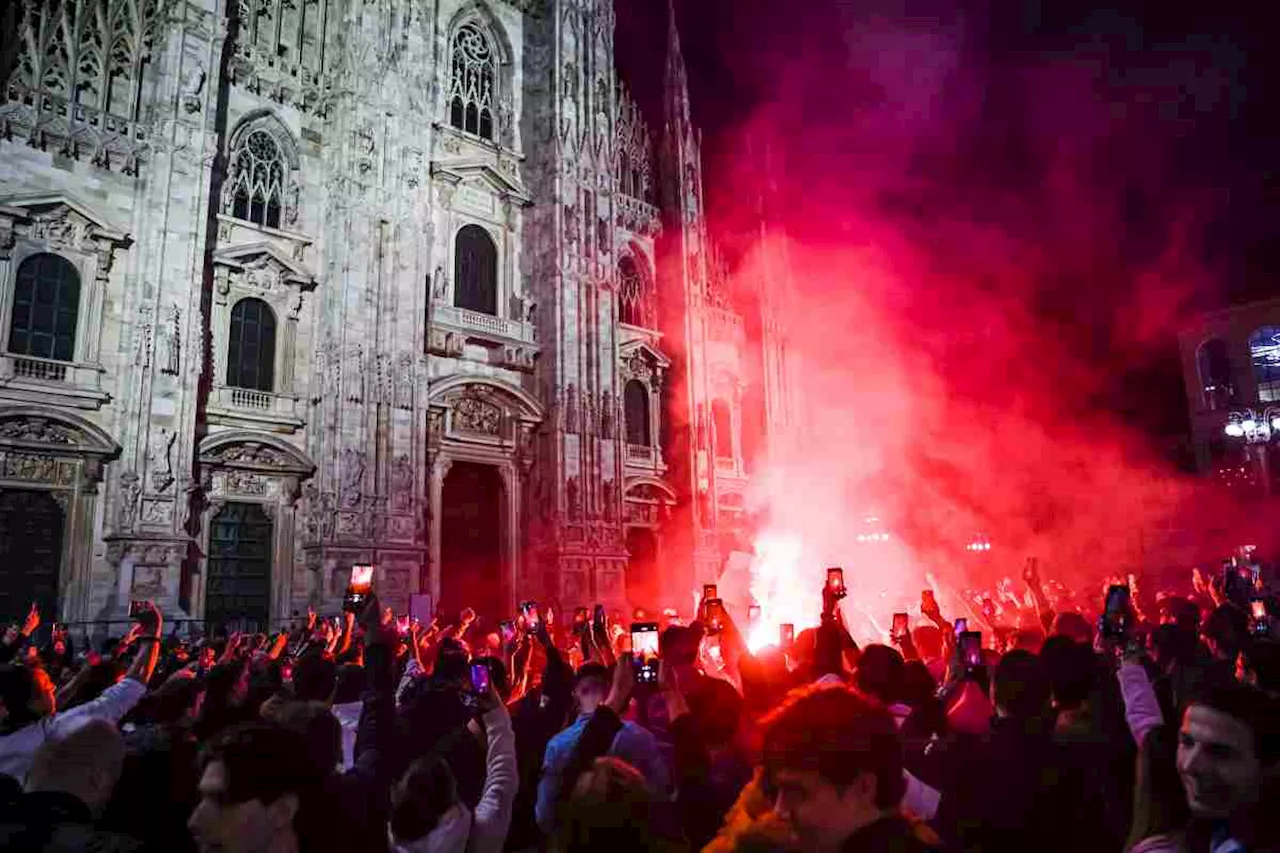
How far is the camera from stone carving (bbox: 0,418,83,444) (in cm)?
1605

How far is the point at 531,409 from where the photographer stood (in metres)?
23.8

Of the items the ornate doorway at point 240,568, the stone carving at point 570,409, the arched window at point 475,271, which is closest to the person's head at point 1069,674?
the ornate doorway at point 240,568

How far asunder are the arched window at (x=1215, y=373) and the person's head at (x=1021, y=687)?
1626 inches

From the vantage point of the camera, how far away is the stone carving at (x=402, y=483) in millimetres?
20281

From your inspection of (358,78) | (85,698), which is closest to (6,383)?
(358,78)

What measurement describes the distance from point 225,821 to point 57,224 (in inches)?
748

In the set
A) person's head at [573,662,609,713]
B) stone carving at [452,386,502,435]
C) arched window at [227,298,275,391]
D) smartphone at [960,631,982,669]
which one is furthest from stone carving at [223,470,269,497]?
smartphone at [960,631,982,669]

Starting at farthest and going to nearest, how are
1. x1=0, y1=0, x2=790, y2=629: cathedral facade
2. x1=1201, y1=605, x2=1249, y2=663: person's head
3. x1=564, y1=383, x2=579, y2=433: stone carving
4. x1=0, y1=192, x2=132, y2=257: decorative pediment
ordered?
1. x1=564, y1=383, x2=579, y2=433: stone carving
2. x1=0, y1=0, x2=790, y2=629: cathedral facade
3. x1=0, y1=192, x2=132, y2=257: decorative pediment
4. x1=1201, y1=605, x2=1249, y2=663: person's head

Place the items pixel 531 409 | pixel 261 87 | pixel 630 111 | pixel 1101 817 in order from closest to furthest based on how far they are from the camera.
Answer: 1. pixel 1101 817
2. pixel 261 87
3. pixel 531 409
4. pixel 630 111

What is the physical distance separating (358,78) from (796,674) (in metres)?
20.9

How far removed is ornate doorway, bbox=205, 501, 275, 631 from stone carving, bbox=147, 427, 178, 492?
1698mm

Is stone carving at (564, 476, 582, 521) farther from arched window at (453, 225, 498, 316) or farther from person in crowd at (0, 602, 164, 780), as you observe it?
person in crowd at (0, 602, 164, 780)

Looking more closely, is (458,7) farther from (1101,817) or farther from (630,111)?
(1101,817)

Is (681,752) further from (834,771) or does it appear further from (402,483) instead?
(402,483)
